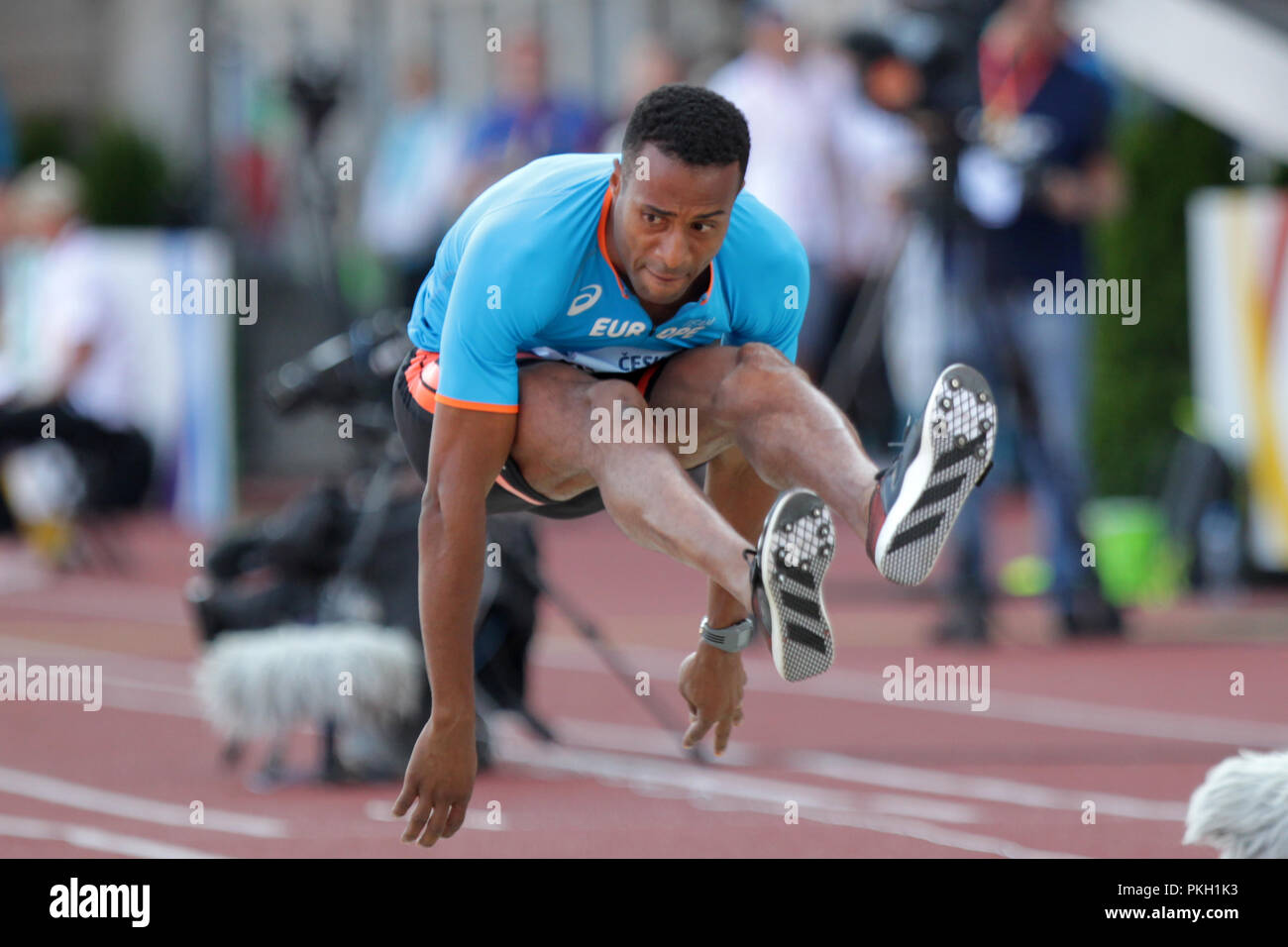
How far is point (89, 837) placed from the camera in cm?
623

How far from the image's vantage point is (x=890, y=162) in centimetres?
1108

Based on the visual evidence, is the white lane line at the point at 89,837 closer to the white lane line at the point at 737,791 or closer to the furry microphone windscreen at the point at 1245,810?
the white lane line at the point at 737,791

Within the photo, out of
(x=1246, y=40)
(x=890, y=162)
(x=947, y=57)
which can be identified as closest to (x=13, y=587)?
(x=890, y=162)

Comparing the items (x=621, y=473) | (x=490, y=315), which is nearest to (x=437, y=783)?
(x=621, y=473)

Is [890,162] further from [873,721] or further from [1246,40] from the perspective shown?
[873,721]

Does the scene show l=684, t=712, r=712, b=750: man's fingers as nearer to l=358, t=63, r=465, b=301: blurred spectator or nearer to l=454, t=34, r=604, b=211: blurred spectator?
l=454, t=34, r=604, b=211: blurred spectator

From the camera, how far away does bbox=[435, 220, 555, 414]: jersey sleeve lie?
4.00m

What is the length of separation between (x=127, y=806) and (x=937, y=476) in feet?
13.4

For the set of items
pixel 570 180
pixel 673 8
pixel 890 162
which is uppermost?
pixel 673 8

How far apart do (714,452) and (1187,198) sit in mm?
7237

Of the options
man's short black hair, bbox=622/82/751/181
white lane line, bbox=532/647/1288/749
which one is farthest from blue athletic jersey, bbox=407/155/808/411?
white lane line, bbox=532/647/1288/749

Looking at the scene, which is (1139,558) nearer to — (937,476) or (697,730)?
(697,730)

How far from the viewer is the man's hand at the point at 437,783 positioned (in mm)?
4172

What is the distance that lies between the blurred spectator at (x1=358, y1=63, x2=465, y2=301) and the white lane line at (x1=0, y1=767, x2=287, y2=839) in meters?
6.42
